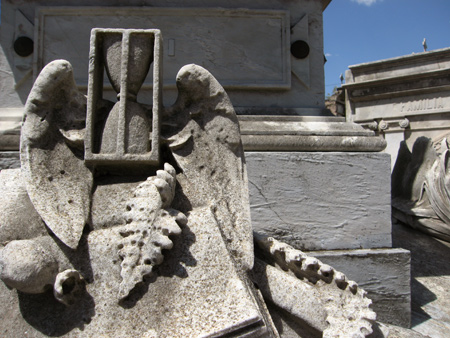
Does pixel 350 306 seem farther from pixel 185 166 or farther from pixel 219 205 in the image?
pixel 185 166

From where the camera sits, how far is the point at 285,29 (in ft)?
11.4

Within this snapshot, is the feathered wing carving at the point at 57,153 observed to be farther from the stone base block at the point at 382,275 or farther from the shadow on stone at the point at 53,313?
the stone base block at the point at 382,275

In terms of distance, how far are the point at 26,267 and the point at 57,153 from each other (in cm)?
55

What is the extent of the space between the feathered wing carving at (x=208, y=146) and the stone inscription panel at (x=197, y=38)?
1711mm

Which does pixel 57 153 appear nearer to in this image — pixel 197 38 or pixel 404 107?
pixel 197 38

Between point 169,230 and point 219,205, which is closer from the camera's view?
point 169,230

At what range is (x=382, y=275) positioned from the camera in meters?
2.66

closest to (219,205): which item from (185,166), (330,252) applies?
(185,166)

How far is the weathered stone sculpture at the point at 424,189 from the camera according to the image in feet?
11.8

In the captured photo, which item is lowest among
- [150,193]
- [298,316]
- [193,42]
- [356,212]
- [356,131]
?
[298,316]

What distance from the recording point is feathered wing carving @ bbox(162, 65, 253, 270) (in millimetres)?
1664

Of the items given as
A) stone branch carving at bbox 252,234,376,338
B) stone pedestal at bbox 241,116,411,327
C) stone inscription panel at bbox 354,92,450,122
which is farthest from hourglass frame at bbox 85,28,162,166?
stone inscription panel at bbox 354,92,450,122

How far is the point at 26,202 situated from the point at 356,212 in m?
2.17

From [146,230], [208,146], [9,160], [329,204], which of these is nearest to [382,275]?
[329,204]
